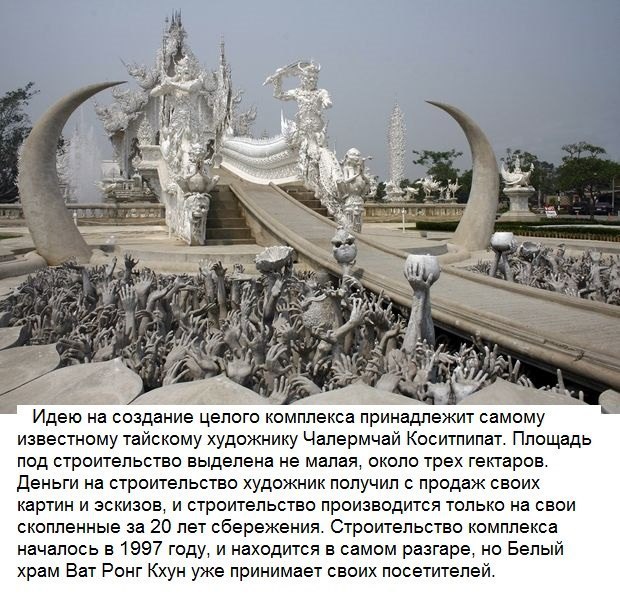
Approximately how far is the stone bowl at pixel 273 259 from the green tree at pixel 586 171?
35370 mm

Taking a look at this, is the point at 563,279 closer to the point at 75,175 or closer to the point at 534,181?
the point at 75,175

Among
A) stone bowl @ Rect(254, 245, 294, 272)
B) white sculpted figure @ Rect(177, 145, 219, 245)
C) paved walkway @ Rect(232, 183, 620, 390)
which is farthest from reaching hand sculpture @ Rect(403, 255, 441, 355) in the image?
white sculpted figure @ Rect(177, 145, 219, 245)

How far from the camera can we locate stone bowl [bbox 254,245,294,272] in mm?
4926

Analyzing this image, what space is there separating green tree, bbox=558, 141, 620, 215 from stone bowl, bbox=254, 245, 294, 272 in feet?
116

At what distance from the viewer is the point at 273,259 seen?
4.94 metres

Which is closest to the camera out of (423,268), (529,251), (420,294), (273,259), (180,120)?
(423,268)

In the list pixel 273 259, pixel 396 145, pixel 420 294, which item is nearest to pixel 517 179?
pixel 396 145

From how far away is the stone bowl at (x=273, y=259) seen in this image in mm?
4926

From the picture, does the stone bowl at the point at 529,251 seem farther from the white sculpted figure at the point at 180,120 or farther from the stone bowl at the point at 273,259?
the white sculpted figure at the point at 180,120

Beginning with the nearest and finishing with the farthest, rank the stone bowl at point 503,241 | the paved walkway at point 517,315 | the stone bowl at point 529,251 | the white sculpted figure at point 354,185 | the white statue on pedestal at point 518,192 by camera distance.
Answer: the paved walkway at point 517,315 → the stone bowl at point 503,241 → the stone bowl at point 529,251 → the white sculpted figure at point 354,185 → the white statue on pedestal at point 518,192

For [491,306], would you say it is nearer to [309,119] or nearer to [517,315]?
[517,315]

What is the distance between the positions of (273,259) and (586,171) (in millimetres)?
38215

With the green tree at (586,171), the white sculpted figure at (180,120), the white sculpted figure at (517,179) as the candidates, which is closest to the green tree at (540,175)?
the green tree at (586,171)

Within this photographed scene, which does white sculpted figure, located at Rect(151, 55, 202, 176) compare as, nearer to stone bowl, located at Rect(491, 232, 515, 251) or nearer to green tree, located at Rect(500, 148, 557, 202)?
stone bowl, located at Rect(491, 232, 515, 251)
